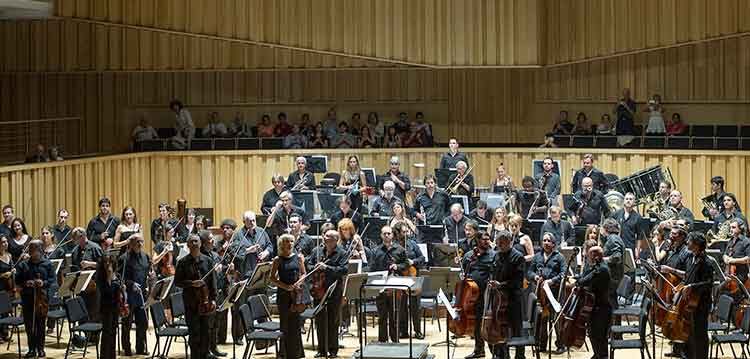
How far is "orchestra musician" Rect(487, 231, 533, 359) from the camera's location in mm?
13016

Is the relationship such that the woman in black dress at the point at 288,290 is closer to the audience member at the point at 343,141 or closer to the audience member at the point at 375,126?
the audience member at the point at 343,141

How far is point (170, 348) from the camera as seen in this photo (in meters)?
14.8

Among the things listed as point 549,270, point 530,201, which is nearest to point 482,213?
point 530,201

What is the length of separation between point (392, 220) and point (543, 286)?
3.06 meters

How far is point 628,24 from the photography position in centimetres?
2061

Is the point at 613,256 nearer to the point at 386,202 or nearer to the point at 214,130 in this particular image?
the point at 386,202

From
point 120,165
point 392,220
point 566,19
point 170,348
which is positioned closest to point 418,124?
point 566,19

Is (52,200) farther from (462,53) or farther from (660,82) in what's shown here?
(660,82)

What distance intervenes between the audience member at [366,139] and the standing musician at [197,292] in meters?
8.77

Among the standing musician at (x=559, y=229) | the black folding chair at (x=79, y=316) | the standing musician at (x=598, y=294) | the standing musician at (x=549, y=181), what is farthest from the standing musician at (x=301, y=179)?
the standing musician at (x=598, y=294)

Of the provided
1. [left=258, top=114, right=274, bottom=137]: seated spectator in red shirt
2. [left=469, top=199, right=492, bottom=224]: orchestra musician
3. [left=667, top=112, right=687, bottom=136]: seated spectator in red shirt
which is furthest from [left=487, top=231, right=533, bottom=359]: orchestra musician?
[left=258, top=114, right=274, bottom=137]: seated spectator in red shirt

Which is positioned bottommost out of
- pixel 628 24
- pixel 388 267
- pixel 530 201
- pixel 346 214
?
pixel 388 267

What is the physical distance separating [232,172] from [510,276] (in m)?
9.16

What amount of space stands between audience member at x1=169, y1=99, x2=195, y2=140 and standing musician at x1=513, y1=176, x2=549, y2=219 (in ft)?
23.3
